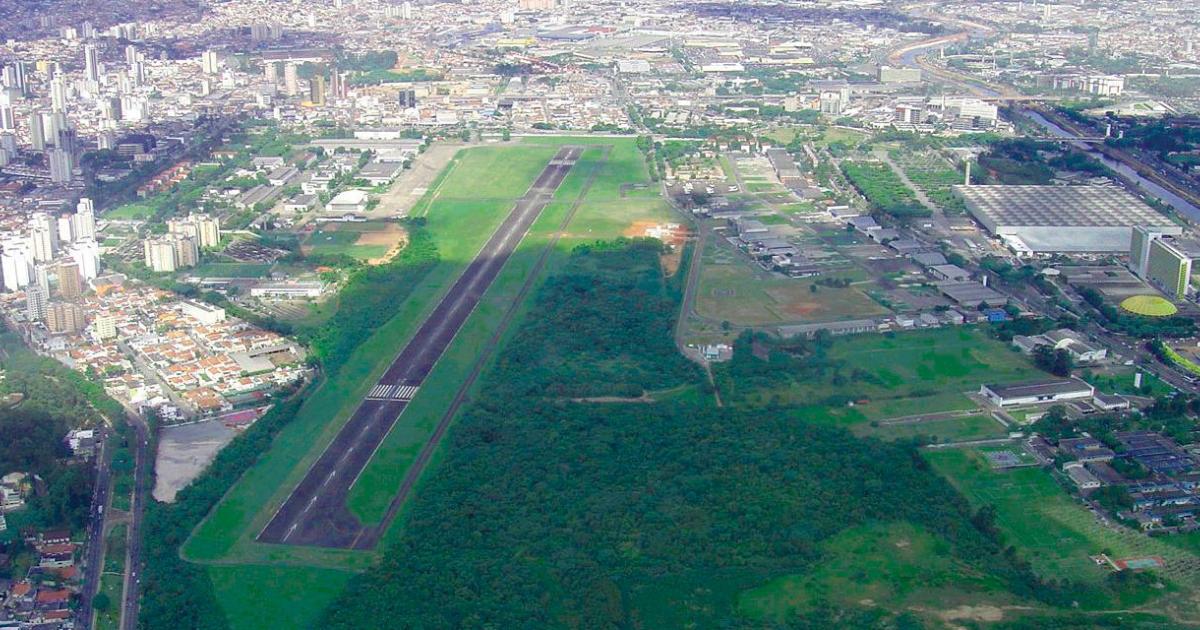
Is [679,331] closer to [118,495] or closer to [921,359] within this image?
[921,359]

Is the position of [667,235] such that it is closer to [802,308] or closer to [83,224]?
[802,308]

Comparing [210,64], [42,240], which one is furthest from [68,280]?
[210,64]

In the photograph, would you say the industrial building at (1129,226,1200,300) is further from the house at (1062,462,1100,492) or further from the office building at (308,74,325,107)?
the office building at (308,74,325,107)

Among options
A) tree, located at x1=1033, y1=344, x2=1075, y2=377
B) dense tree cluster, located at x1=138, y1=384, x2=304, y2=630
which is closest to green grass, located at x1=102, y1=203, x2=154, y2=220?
dense tree cluster, located at x1=138, y1=384, x2=304, y2=630

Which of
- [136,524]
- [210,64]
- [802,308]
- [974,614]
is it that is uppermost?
[210,64]

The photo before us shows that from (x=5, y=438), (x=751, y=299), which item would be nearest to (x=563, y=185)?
(x=751, y=299)

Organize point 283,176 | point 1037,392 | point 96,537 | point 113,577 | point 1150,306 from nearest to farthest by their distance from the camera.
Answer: point 113,577 → point 96,537 → point 1037,392 → point 1150,306 → point 283,176
